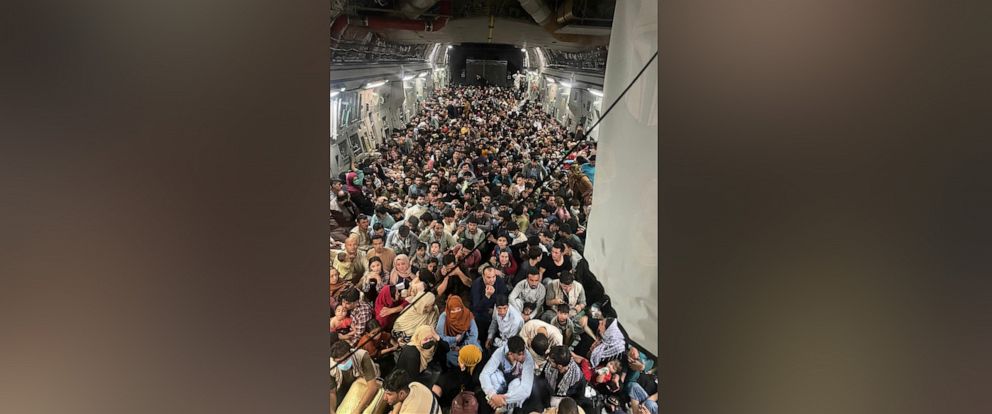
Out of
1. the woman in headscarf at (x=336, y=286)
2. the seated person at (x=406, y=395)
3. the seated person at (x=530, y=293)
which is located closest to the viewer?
the woman in headscarf at (x=336, y=286)

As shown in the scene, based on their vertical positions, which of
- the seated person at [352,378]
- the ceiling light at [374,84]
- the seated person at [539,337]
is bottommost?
the seated person at [352,378]

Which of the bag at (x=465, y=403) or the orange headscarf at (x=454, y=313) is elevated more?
the orange headscarf at (x=454, y=313)

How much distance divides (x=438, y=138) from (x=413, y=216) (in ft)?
1.06

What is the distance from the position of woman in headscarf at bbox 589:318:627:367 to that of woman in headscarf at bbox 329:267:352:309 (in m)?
0.94

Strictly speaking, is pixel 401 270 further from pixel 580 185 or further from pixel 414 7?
pixel 414 7

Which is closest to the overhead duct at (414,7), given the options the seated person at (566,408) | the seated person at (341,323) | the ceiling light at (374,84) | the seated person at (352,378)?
the ceiling light at (374,84)

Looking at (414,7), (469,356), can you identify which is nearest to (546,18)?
(414,7)

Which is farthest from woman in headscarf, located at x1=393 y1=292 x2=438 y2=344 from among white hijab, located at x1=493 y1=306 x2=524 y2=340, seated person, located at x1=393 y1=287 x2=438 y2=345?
white hijab, located at x1=493 y1=306 x2=524 y2=340

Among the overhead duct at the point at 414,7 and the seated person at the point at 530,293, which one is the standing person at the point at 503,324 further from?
the overhead duct at the point at 414,7

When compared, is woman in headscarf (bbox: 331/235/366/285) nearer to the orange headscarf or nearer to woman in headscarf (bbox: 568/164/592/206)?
the orange headscarf

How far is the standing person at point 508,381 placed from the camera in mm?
2041

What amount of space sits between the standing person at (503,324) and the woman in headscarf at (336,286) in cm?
55
